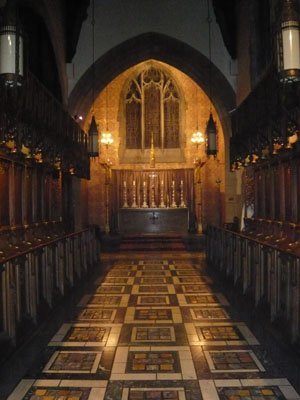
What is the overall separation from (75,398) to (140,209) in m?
13.1

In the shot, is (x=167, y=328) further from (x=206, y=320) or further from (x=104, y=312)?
(x=104, y=312)

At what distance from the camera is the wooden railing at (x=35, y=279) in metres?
3.57

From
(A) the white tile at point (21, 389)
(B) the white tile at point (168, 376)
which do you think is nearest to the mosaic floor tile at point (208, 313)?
(B) the white tile at point (168, 376)

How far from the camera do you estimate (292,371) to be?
319 centimetres

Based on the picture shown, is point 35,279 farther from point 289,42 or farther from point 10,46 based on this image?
point 289,42

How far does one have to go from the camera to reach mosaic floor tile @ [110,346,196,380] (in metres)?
3.20

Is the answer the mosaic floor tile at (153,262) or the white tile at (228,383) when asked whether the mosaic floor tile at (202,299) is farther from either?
the mosaic floor tile at (153,262)

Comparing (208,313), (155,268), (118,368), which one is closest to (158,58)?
(155,268)

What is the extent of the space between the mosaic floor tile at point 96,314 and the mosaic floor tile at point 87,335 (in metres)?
0.26

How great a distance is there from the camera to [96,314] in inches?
201

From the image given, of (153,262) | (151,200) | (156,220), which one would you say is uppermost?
(151,200)

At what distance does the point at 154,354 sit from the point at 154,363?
217mm

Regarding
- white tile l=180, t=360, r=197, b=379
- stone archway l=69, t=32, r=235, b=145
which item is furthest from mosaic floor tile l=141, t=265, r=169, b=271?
white tile l=180, t=360, r=197, b=379

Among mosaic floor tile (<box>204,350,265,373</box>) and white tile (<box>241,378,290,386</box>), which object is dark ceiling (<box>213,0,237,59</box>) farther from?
white tile (<box>241,378,290,386</box>)
